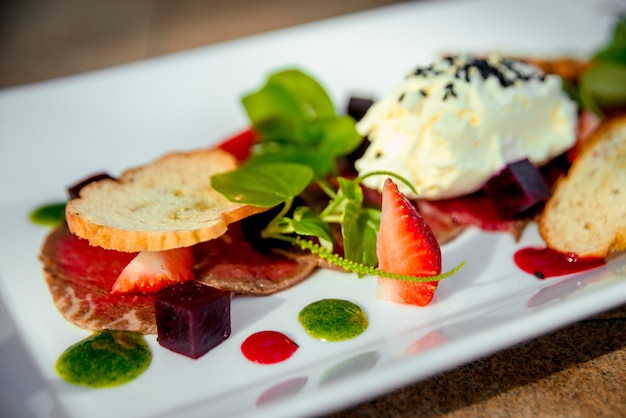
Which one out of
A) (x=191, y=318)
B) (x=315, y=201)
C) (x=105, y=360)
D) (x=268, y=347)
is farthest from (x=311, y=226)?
(x=105, y=360)

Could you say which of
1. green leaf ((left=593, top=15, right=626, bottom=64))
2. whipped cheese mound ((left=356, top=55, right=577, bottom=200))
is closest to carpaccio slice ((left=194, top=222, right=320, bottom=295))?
whipped cheese mound ((left=356, top=55, right=577, bottom=200))

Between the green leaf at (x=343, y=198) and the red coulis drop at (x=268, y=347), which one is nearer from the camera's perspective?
the red coulis drop at (x=268, y=347)

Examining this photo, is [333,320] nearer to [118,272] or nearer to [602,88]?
[118,272]

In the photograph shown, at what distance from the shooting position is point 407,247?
2279 millimetres

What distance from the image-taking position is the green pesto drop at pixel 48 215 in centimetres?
299

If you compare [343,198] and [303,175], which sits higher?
[303,175]

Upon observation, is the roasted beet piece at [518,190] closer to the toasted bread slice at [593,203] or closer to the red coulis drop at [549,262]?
the toasted bread slice at [593,203]

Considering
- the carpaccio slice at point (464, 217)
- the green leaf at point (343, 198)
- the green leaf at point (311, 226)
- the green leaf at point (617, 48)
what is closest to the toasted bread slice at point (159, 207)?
the green leaf at point (311, 226)

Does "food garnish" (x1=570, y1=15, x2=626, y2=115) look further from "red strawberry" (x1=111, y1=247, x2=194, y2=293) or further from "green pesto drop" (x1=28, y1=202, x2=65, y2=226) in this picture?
"green pesto drop" (x1=28, y1=202, x2=65, y2=226)

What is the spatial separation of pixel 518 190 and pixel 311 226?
36.4 inches

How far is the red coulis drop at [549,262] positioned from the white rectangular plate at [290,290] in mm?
48

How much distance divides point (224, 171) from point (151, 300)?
749mm

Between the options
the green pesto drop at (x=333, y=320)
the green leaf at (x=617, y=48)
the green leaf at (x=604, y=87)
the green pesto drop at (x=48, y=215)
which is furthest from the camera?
the green leaf at (x=617, y=48)

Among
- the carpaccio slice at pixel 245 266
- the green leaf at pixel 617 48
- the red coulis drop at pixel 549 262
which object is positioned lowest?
the red coulis drop at pixel 549 262
